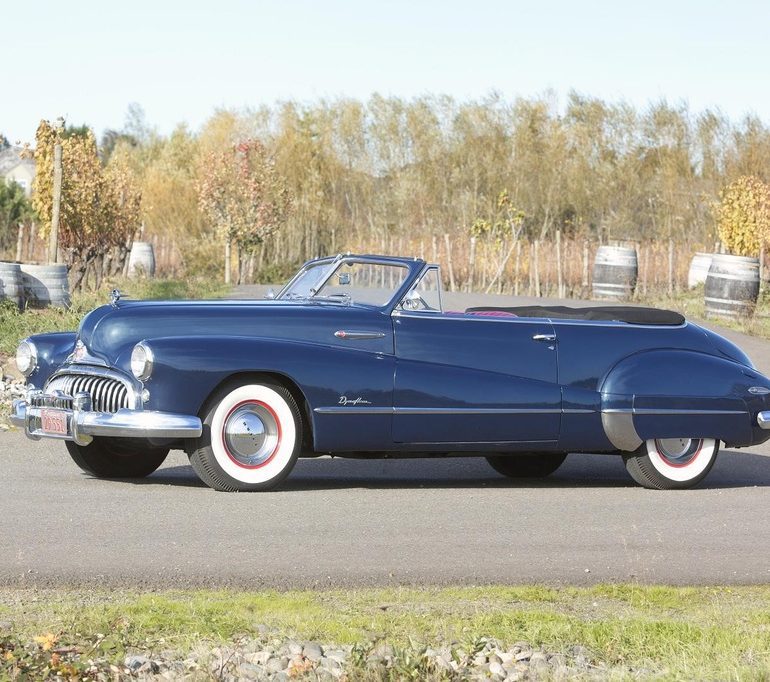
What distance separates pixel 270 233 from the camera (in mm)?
46344

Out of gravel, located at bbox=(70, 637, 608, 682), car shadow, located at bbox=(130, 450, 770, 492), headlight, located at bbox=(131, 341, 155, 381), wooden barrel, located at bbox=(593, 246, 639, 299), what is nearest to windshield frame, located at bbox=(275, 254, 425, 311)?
car shadow, located at bbox=(130, 450, 770, 492)

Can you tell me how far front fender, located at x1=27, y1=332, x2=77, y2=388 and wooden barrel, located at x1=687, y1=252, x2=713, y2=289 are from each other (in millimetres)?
26581

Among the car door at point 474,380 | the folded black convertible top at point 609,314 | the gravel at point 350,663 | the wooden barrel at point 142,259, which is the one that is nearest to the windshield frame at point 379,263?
the car door at point 474,380

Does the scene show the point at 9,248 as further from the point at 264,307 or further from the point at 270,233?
the point at 264,307

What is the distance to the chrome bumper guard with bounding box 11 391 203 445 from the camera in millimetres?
8492

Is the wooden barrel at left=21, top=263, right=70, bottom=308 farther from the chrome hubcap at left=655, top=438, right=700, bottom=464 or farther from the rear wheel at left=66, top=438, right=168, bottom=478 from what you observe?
the chrome hubcap at left=655, top=438, right=700, bottom=464

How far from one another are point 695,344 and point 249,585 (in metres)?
4.76

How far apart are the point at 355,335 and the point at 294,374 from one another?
51 cm

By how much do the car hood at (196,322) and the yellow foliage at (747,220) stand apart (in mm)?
25308

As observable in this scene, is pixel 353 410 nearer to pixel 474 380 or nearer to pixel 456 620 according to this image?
pixel 474 380

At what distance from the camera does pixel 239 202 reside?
153 feet

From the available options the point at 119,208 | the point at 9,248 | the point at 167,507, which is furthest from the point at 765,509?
the point at 9,248

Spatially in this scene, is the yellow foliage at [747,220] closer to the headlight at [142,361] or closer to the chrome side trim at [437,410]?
the chrome side trim at [437,410]

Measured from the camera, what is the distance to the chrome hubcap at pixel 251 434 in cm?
870
